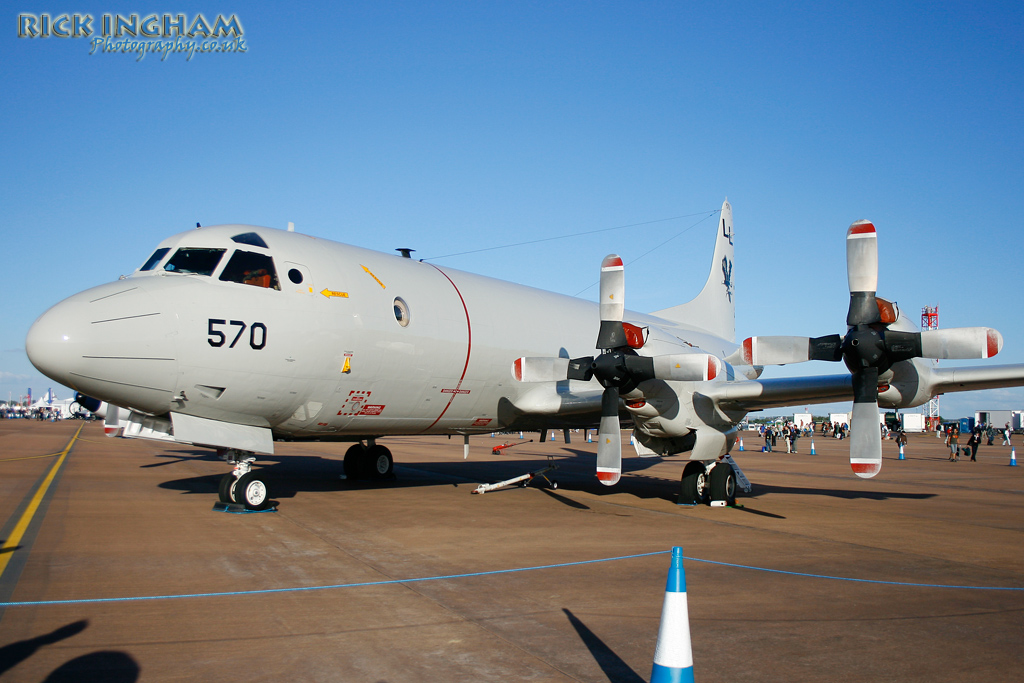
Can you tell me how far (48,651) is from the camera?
188 inches

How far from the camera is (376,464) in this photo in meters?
17.3

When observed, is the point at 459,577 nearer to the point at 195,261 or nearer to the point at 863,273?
the point at 195,261

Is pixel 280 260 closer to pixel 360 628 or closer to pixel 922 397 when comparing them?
pixel 360 628

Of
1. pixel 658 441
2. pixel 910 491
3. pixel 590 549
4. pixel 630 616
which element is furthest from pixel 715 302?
pixel 630 616

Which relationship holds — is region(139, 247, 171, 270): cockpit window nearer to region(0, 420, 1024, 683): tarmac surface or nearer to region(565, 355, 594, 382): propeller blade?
region(0, 420, 1024, 683): tarmac surface

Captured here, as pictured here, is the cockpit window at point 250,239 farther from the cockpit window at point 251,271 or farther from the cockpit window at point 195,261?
the cockpit window at point 195,261

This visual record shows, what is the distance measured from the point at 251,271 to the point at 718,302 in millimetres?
15591

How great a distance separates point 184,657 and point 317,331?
Result: 6391 millimetres

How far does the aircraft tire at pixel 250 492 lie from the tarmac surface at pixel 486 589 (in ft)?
1.10

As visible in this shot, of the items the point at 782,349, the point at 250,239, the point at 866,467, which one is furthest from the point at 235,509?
the point at 866,467

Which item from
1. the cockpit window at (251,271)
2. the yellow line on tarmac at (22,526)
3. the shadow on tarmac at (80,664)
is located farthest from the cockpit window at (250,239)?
the shadow on tarmac at (80,664)

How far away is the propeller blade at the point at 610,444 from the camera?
12094 mm

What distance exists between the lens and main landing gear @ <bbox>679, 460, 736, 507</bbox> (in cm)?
1369

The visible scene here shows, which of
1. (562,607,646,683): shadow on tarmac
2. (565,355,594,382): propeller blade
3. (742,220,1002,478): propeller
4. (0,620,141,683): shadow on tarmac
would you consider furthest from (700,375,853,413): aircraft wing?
(0,620,141,683): shadow on tarmac
